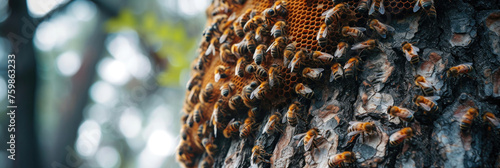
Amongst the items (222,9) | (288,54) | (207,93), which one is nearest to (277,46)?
(288,54)

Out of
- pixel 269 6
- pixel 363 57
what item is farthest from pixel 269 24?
pixel 363 57

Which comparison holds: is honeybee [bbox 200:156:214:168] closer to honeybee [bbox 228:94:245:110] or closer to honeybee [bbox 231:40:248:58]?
honeybee [bbox 228:94:245:110]

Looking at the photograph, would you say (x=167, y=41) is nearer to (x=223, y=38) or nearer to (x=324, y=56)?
(x=223, y=38)

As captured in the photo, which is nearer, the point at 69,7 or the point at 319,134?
the point at 319,134

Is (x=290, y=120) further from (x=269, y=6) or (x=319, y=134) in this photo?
(x=269, y=6)

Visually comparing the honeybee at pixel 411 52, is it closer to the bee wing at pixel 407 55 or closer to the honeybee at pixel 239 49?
the bee wing at pixel 407 55

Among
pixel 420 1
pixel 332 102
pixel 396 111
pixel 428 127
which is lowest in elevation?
pixel 428 127
